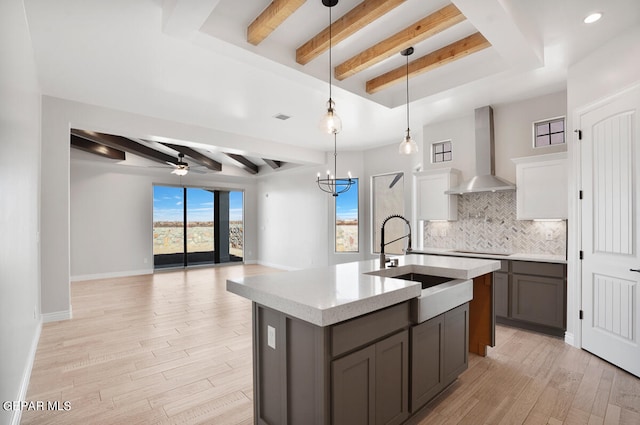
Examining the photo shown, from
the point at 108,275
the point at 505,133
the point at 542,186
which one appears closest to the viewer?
the point at 542,186

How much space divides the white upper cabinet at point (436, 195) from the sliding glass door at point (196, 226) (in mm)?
6321

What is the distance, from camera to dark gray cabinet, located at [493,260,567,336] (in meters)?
3.62

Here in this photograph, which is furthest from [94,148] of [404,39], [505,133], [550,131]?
[550,131]

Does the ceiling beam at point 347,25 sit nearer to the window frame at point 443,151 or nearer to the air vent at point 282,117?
the air vent at point 282,117

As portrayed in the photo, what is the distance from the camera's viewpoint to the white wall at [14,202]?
5.67 ft

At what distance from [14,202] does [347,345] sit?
2319 millimetres

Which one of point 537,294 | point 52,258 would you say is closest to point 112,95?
point 52,258

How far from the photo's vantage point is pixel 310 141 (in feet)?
22.0

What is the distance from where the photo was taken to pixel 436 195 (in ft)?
16.6

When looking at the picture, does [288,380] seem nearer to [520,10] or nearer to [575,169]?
[520,10]

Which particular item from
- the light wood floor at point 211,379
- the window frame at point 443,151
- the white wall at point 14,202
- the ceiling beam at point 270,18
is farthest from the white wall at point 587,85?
the white wall at point 14,202

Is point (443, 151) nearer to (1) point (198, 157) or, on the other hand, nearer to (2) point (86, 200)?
(1) point (198, 157)

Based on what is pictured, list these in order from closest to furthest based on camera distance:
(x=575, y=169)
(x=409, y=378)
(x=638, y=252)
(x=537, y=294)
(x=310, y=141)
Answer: (x=409, y=378), (x=638, y=252), (x=575, y=169), (x=537, y=294), (x=310, y=141)

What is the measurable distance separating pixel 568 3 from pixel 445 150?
2.96m
